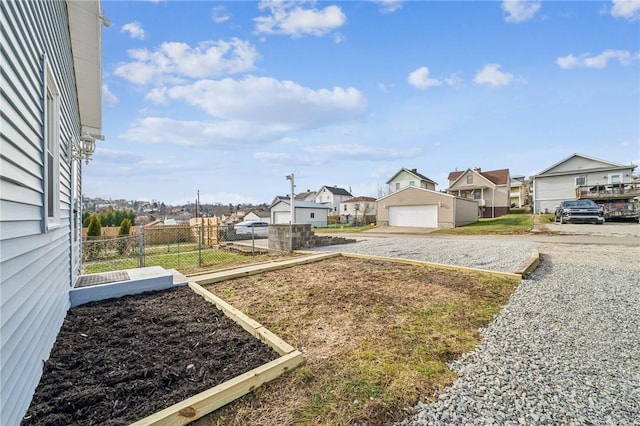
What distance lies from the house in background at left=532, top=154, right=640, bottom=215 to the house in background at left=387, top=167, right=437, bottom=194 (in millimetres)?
10865

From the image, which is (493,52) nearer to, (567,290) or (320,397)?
(567,290)

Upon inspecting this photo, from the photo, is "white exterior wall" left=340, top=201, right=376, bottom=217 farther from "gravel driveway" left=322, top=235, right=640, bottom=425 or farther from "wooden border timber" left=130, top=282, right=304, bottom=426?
"wooden border timber" left=130, top=282, right=304, bottom=426

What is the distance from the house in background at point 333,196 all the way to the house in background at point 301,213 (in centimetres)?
1359

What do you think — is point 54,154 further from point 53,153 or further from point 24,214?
point 24,214

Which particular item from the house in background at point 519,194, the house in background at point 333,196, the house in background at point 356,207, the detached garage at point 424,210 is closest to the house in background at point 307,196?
the house in background at point 333,196

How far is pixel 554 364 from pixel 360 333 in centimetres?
173

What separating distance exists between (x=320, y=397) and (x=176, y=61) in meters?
9.78

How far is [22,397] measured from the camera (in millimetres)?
1628

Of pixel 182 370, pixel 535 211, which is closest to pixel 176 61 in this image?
pixel 182 370

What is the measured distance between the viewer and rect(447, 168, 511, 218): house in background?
1172 inches

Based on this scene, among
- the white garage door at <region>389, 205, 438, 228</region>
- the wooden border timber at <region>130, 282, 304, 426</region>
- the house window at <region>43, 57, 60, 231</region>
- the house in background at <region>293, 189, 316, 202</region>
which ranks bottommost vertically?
the wooden border timber at <region>130, 282, 304, 426</region>

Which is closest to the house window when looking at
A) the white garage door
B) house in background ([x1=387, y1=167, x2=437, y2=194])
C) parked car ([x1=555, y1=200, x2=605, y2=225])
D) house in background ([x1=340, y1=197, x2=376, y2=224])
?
the white garage door

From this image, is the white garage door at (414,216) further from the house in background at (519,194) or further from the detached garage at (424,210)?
the house in background at (519,194)

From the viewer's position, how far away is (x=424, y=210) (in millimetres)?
22688
